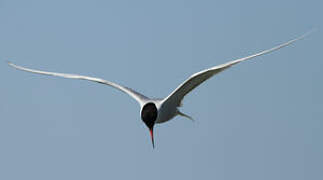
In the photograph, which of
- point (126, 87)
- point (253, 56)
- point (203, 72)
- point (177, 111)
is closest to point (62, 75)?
point (126, 87)

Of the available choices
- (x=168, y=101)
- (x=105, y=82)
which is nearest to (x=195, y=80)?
(x=168, y=101)

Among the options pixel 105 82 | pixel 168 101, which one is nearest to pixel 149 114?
pixel 168 101

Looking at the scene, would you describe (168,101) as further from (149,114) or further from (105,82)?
(105,82)

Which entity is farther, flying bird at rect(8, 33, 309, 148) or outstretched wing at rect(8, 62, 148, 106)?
outstretched wing at rect(8, 62, 148, 106)

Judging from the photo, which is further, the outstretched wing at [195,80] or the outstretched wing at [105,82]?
the outstretched wing at [105,82]

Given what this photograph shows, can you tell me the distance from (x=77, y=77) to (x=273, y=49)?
7.44 m

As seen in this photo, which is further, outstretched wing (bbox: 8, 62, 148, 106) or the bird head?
outstretched wing (bbox: 8, 62, 148, 106)

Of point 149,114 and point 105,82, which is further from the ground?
point 105,82

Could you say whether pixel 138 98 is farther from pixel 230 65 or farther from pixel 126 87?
pixel 230 65

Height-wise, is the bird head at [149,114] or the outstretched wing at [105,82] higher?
the outstretched wing at [105,82]

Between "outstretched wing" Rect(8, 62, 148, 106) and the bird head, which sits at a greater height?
"outstretched wing" Rect(8, 62, 148, 106)

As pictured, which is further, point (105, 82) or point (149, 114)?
point (105, 82)

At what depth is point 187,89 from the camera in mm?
19812

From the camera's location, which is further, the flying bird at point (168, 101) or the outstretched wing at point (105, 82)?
the outstretched wing at point (105, 82)
